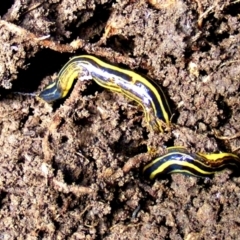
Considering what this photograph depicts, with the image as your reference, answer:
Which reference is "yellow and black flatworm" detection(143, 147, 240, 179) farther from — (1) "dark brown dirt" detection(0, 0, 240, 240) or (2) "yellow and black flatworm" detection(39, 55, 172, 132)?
(2) "yellow and black flatworm" detection(39, 55, 172, 132)

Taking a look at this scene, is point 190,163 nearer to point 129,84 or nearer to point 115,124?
point 115,124

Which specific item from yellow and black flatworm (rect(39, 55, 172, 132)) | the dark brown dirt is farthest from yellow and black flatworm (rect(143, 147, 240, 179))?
yellow and black flatworm (rect(39, 55, 172, 132))

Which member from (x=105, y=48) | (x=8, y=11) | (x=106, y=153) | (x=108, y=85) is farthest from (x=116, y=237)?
(x=8, y=11)

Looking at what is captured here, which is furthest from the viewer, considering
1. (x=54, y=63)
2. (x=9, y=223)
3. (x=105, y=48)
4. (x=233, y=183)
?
(x=54, y=63)

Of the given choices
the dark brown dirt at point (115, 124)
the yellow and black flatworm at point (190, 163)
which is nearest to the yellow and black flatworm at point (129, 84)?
Result: the dark brown dirt at point (115, 124)

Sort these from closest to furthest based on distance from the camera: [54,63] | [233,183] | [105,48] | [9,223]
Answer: [9,223] < [233,183] < [105,48] < [54,63]

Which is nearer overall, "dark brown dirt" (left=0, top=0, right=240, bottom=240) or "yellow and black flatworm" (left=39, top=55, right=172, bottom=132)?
"dark brown dirt" (left=0, top=0, right=240, bottom=240)

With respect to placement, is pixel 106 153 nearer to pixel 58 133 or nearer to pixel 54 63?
pixel 58 133
